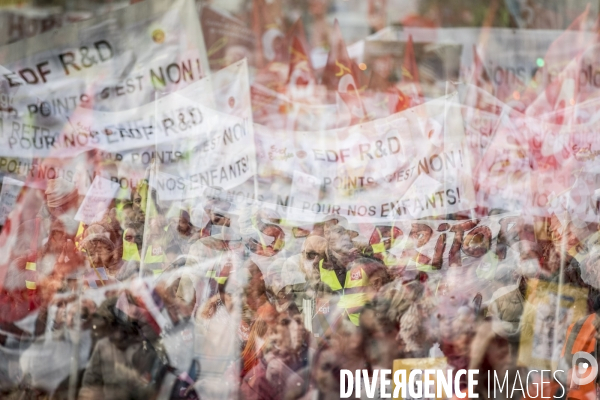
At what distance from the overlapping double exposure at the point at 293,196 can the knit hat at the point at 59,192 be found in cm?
2

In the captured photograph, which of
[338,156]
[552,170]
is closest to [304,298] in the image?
[338,156]

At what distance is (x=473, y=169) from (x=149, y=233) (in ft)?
8.30

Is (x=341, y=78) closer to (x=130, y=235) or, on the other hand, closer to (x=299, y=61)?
(x=299, y=61)

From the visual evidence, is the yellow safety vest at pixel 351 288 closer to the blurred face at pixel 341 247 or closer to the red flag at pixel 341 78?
the blurred face at pixel 341 247

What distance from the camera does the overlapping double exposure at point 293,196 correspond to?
4.02m

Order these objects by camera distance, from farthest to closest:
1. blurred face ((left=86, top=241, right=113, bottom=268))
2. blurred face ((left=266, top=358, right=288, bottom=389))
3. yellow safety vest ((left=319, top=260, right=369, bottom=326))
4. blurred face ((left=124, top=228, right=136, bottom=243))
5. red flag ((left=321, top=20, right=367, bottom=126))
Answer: red flag ((left=321, top=20, right=367, bottom=126)) → blurred face ((left=124, top=228, right=136, bottom=243)) → blurred face ((left=86, top=241, right=113, bottom=268)) → yellow safety vest ((left=319, top=260, right=369, bottom=326)) → blurred face ((left=266, top=358, right=288, bottom=389))

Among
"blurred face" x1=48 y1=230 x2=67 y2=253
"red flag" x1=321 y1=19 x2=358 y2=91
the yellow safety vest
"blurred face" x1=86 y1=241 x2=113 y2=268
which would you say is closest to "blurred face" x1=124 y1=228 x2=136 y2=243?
"blurred face" x1=86 y1=241 x2=113 y2=268

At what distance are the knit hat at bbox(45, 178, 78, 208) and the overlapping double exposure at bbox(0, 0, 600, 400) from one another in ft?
0.06

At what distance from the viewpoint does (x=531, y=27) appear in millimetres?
6559

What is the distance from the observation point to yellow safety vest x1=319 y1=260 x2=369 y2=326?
417cm

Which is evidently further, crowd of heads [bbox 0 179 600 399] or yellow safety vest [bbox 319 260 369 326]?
yellow safety vest [bbox 319 260 369 326]

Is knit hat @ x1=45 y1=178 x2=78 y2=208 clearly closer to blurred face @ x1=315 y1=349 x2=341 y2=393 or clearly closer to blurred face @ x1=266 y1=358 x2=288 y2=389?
blurred face @ x1=266 y1=358 x2=288 y2=389

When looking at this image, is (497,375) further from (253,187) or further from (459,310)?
(253,187)

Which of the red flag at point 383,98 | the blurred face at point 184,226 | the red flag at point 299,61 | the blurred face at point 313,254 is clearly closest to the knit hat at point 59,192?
the blurred face at point 184,226
